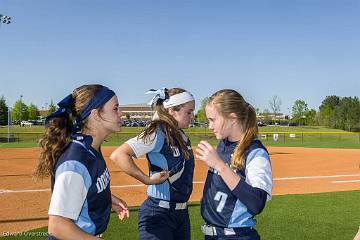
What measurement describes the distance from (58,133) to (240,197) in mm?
1277

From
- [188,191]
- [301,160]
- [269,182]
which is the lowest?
[301,160]

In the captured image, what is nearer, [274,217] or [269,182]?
[269,182]

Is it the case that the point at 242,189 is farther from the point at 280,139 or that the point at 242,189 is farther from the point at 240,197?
the point at 280,139

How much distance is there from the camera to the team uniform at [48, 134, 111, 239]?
239 cm

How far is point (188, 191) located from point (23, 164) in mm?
15757

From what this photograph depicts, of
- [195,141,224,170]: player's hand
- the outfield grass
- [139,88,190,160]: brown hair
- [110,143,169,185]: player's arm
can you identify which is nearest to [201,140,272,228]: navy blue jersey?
[195,141,224,170]: player's hand

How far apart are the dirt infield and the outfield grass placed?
1.40 meters

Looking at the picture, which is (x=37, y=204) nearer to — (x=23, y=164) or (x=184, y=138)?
(x=184, y=138)

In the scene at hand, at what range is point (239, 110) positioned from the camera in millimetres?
3342

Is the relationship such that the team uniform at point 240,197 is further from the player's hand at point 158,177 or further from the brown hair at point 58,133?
the brown hair at point 58,133

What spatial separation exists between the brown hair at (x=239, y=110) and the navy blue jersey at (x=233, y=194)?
0.29ft

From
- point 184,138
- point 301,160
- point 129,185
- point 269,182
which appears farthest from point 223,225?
point 301,160

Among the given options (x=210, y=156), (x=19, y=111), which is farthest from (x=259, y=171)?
(x=19, y=111)

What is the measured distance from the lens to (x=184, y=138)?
14.0ft
